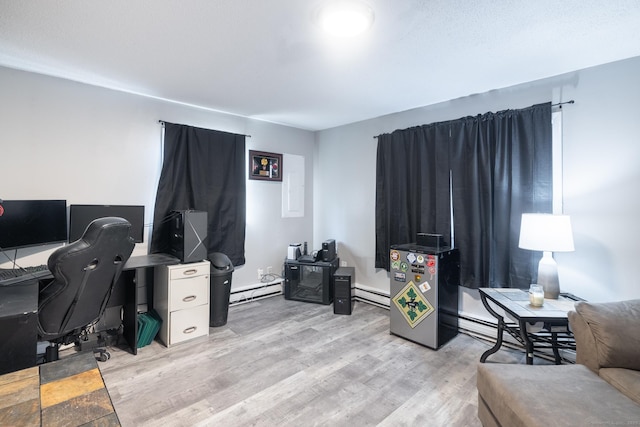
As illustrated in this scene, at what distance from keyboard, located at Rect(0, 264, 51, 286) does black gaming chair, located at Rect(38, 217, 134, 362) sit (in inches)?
11.1

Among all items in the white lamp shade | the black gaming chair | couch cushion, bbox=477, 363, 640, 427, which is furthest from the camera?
the white lamp shade

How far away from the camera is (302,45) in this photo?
2.08m

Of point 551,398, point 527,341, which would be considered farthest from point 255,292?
point 551,398

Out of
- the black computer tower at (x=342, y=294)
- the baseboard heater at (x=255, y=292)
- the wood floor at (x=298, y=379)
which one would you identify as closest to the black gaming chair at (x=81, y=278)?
the wood floor at (x=298, y=379)

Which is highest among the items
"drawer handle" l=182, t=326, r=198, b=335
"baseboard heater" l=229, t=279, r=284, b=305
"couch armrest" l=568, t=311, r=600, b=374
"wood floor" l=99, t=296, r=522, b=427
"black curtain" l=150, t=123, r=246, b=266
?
"black curtain" l=150, t=123, r=246, b=266

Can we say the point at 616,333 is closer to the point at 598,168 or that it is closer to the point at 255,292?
the point at 598,168

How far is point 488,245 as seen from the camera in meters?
2.86

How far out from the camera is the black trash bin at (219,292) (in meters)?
3.12

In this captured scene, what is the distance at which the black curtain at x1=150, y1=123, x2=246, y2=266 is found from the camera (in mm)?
3201

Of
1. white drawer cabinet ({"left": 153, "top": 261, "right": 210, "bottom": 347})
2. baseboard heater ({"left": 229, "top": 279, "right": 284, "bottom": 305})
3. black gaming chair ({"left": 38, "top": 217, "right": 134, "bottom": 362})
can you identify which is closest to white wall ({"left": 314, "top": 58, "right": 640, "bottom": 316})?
baseboard heater ({"left": 229, "top": 279, "right": 284, "bottom": 305})

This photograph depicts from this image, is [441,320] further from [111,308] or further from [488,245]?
[111,308]

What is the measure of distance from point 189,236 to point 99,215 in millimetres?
780

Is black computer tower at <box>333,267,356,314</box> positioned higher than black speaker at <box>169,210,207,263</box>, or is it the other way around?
black speaker at <box>169,210,207,263</box>

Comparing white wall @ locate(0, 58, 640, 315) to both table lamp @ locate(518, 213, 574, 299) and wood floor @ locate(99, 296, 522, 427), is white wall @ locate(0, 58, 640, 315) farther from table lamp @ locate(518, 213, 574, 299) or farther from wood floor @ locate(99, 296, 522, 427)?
wood floor @ locate(99, 296, 522, 427)
